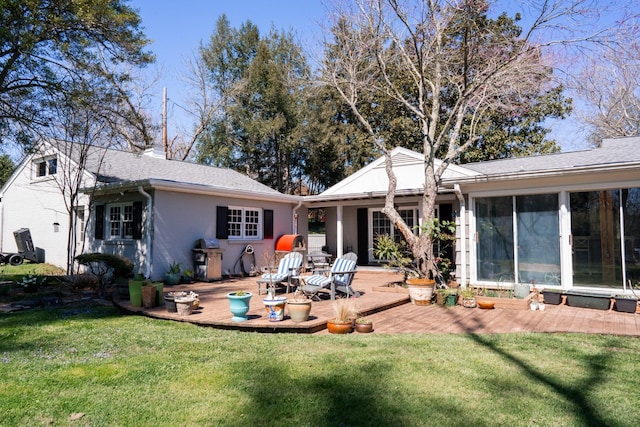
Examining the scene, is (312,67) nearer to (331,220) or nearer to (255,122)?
(331,220)

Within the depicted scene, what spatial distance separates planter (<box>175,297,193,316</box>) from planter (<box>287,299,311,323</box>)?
1.75m

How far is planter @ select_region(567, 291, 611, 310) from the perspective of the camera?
283 inches

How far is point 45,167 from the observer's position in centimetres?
1512

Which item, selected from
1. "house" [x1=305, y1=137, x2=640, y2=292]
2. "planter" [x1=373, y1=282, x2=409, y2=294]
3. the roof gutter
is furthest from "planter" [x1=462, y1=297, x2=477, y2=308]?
the roof gutter

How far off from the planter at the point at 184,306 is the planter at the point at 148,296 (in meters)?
0.98

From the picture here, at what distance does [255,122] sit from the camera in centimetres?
2459

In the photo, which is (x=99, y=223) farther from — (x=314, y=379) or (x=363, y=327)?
(x=314, y=379)

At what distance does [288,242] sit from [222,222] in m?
2.47

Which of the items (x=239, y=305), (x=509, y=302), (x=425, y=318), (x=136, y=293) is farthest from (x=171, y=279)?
(x=509, y=302)

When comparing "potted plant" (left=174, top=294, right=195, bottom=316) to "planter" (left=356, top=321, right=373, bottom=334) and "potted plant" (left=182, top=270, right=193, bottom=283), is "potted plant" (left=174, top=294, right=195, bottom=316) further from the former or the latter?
"potted plant" (left=182, top=270, right=193, bottom=283)

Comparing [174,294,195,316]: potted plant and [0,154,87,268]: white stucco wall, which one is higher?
[0,154,87,268]: white stucco wall

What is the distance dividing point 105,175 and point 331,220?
8.65 meters

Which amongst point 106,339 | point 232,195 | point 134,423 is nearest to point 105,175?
point 232,195

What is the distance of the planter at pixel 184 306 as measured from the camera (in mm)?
6480
